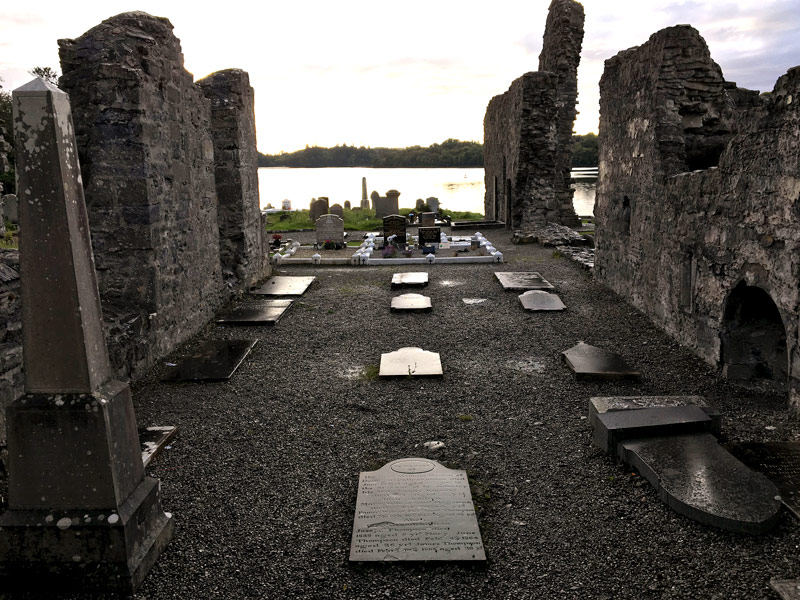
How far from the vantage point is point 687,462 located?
3.98m

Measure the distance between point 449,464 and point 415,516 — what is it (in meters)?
0.82

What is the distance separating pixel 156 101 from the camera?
6.84 meters

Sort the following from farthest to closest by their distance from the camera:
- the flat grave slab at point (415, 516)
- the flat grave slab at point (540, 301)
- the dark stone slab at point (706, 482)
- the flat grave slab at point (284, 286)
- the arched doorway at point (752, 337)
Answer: the flat grave slab at point (284, 286) → the flat grave slab at point (540, 301) → the arched doorway at point (752, 337) → the dark stone slab at point (706, 482) → the flat grave slab at point (415, 516)

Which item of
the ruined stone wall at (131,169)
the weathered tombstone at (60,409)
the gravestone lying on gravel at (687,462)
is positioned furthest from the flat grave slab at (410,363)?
the weathered tombstone at (60,409)

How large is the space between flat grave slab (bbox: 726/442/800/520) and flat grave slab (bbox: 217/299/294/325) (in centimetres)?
602

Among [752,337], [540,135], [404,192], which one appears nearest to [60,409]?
[752,337]

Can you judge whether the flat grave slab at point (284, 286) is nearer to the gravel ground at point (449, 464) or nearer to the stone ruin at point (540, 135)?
the gravel ground at point (449, 464)

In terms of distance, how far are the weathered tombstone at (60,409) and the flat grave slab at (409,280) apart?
8.14 meters

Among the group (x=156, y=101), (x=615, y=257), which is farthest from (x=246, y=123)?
(x=615, y=257)

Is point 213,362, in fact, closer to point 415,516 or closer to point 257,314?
point 257,314

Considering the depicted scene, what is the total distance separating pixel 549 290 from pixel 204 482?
7.36 meters

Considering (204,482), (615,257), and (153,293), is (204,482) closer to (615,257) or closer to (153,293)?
(153,293)

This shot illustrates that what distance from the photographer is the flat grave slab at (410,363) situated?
6.29 meters

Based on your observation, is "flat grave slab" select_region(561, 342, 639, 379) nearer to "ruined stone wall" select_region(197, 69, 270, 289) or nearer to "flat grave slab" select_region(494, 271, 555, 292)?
"flat grave slab" select_region(494, 271, 555, 292)
